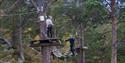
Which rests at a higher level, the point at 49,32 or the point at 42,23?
the point at 42,23

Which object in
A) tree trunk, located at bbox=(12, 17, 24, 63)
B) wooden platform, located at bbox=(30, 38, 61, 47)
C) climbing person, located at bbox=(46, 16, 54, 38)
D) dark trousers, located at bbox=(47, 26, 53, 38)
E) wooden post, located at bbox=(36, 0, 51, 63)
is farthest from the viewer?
tree trunk, located at bbox=(12, 17, 24, 63)

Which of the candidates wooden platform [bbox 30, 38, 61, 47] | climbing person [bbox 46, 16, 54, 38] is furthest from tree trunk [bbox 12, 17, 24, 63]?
climbing person [bbox 46, 16, 54, 38]

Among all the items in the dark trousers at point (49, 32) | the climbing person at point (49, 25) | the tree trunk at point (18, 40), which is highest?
the climbing person at point (49, 25)

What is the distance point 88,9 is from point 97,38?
5.72m

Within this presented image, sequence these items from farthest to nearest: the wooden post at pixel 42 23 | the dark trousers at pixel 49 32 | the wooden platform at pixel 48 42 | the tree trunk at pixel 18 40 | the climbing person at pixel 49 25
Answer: the tree trunk at pixel 18 40 < the wooden post at pixel 42 23 < the wooden platform at pixel 48 42 < the dark trousers at pixel 49 32 < the climbing person at pixel 49 25

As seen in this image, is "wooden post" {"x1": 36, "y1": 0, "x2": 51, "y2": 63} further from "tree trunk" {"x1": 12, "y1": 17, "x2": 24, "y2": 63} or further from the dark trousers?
"tree trunk" {"x1": 12, "y1": 17, "x2": 24, "y2": 63}

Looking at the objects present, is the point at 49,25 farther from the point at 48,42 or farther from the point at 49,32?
the point at 48,42

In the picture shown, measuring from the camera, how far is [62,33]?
27.1 meters

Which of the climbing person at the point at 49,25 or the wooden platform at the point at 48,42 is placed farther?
the wooden platform at the point at 48,42

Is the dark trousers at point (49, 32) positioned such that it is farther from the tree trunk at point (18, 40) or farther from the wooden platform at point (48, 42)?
the tree trunk at point (18, 40)

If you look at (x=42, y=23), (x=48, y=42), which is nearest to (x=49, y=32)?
(x=48, y=42)

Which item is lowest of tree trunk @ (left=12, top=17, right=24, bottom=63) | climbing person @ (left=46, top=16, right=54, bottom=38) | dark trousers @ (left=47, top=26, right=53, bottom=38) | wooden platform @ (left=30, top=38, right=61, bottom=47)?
tree trunk @ (left=12, top=17, right=24, bottom=63)

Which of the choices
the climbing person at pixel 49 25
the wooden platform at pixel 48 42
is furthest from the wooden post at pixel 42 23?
the climbing person at pixel 49 25

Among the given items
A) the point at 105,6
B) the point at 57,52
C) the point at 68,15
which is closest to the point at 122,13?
the point at 105,6
